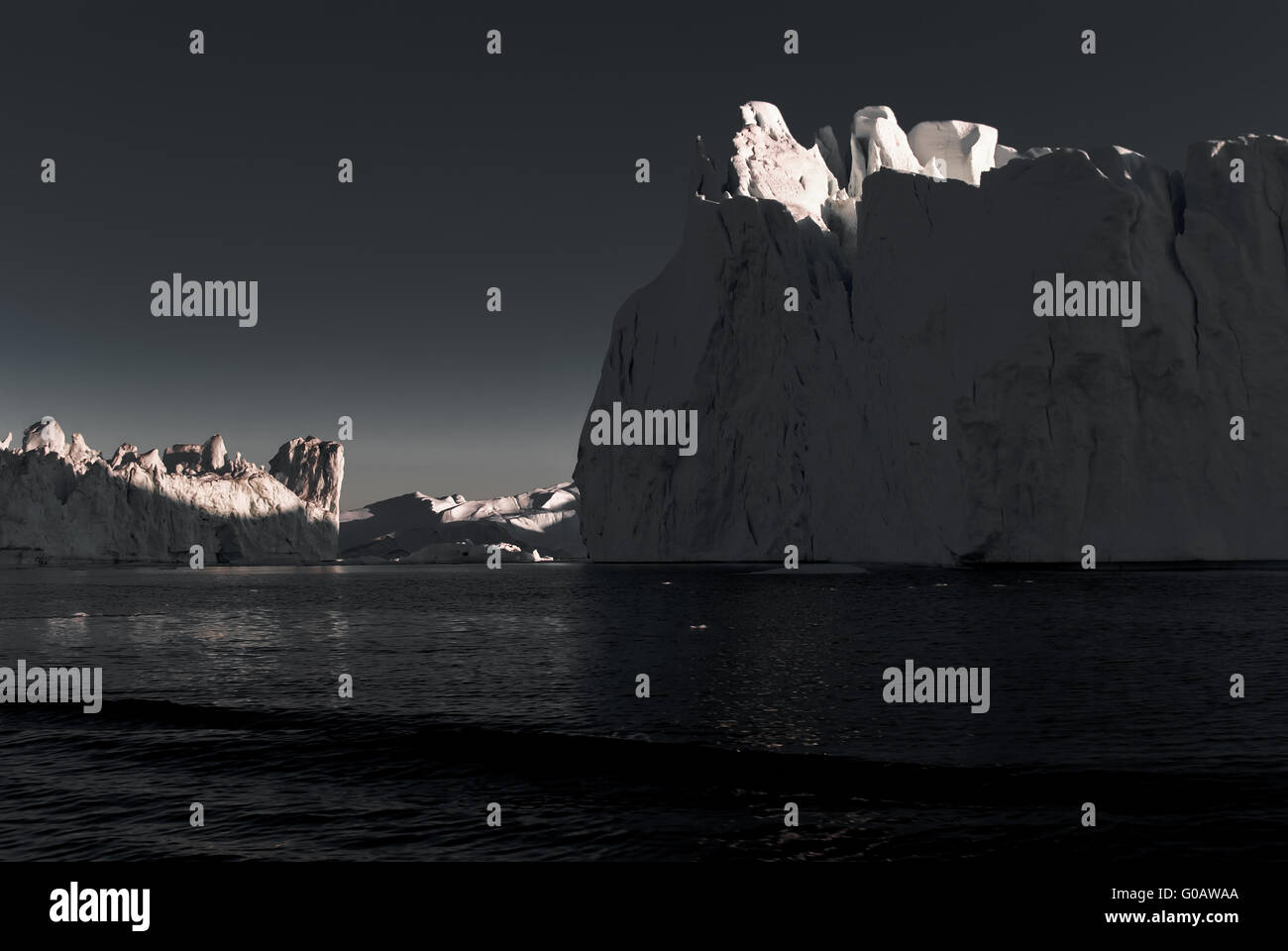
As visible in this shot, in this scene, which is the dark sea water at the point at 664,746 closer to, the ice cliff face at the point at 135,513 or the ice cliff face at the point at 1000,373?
the ice cliff face at the point at 1000,373

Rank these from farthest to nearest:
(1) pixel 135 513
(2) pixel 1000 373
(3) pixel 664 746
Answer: (1) pixel 135 513 < (2) pixel 1000 373 < (3) pixel 664 746

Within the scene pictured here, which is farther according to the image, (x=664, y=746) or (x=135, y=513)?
(x=135, y=513)

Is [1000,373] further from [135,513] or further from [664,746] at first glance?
[135,513]

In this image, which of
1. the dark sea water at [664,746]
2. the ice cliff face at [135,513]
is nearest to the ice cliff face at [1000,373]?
the dark sea water at [664,746]

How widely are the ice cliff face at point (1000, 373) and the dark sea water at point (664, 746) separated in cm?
2528

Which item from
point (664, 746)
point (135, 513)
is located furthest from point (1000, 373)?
point (135, 513)

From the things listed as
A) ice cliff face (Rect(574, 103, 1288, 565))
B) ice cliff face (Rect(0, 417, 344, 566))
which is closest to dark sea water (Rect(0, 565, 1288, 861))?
ice cliff face (Rect(574, 103, 1288, 565))

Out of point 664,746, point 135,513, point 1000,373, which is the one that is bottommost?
point 664,746

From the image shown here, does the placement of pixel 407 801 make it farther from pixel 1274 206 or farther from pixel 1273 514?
pixel 1274 206

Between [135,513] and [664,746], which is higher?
[135,513]

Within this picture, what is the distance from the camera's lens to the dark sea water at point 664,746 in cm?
1002

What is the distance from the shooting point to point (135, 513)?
126250mm

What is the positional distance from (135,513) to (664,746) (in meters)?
131
